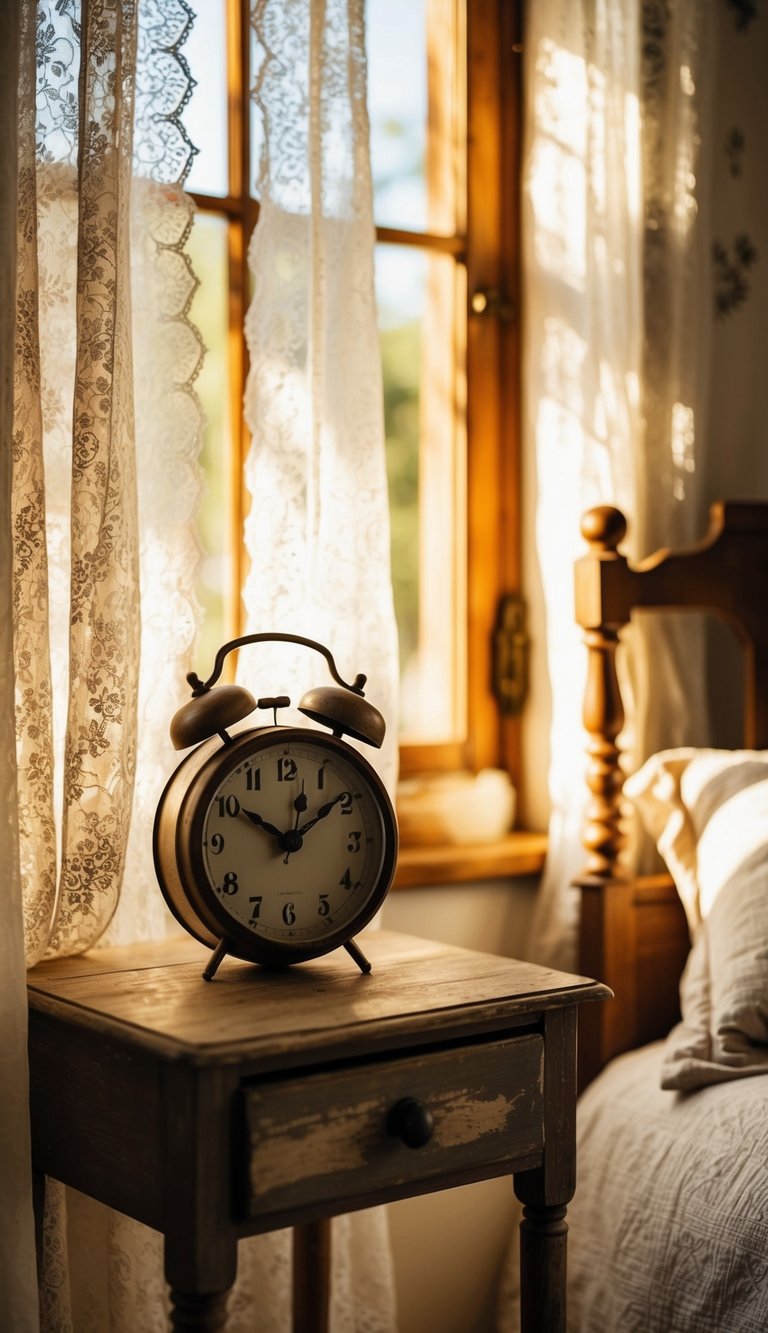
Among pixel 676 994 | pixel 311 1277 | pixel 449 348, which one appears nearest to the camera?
pixel 311 1277

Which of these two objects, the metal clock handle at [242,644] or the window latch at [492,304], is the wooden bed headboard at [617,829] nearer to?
the window latch at [492,304]

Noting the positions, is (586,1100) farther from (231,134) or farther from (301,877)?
(231,134)

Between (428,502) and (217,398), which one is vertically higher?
(217,398)

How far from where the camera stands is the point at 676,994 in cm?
190

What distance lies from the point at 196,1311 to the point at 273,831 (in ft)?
1.35

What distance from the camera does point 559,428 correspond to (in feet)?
6.37

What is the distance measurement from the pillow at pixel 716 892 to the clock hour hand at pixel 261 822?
617 millimetres

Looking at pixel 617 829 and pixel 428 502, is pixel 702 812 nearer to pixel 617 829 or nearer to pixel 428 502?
pixel 617 829

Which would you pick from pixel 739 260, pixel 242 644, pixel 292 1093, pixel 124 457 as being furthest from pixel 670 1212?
pixel 739 260

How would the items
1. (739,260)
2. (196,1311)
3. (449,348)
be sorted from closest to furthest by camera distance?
(196,1311), (449,348), (739,260)

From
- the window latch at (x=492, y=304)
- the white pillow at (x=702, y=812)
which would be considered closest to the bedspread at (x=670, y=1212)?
the white pillow at (x=702, y=812)

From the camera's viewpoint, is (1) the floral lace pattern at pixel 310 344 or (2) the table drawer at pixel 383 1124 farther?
(1) the floral lace pattern at pixel 310 344

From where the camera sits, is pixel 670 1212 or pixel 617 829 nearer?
pixel 670 1212

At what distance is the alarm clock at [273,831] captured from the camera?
1.26 m
